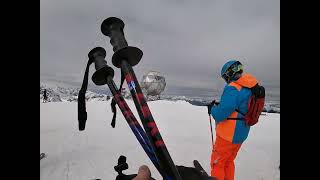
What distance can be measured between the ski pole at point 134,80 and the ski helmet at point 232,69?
1.71 m

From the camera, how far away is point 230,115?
142 inches

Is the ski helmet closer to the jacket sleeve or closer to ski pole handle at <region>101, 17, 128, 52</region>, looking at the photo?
the jacket sleeve

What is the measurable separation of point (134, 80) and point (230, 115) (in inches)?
73.0

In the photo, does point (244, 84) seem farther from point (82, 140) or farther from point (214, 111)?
point (82, 140)

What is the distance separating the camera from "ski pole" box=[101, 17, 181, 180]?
1.99 meters

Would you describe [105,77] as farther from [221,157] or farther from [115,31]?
[221,157]

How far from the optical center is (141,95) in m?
2.12

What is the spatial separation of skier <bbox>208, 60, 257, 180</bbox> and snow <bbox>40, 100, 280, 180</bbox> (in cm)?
99

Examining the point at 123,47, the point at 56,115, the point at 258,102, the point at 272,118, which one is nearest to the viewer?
the point at 123,47

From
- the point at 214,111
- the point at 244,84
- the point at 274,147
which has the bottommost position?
the point at 274,147

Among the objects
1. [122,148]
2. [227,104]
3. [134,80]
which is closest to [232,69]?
[227,104]

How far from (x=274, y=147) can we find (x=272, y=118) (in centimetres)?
422

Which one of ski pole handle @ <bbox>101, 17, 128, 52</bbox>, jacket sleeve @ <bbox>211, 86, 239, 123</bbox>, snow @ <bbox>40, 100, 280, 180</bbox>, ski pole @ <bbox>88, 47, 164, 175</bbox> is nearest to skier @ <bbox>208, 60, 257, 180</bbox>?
jacket sleeve @ <bbox>211, 86, 239, 123</bbox>
